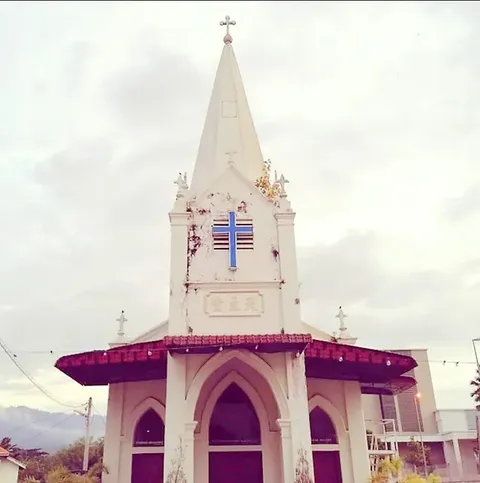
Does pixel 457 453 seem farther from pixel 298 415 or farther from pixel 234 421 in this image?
pixel 298 415

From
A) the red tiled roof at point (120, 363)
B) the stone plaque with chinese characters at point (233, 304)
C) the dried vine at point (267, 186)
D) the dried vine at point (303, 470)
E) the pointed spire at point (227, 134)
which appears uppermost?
the pointed spire at point (227, 134)

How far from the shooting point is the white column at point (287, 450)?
11742mm

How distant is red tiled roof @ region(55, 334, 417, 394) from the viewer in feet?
38.7

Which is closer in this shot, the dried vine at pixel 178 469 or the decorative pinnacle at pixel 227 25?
the dried vine at pixel 178 469

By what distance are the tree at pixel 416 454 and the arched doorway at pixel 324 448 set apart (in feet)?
84.8

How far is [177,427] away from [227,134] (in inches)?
374

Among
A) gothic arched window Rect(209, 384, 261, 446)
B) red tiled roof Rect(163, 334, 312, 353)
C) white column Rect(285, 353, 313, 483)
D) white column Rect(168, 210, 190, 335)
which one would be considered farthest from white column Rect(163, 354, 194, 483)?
white column Rect(285, 353, 313, 483)

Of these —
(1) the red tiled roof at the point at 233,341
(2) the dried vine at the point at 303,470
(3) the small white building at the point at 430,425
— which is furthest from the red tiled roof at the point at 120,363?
(3) the small white building at the point at 430,425

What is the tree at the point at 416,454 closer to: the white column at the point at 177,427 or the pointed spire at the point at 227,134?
the pointed spire at the point at 227,134

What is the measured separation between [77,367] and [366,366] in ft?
25.4

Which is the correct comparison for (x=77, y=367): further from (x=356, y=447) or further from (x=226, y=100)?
(x=226, y=100)

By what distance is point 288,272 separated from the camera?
13.5 m

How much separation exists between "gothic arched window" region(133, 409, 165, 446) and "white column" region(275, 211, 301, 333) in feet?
16.1

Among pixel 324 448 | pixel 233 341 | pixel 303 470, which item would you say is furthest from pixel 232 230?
pixel 324 448
